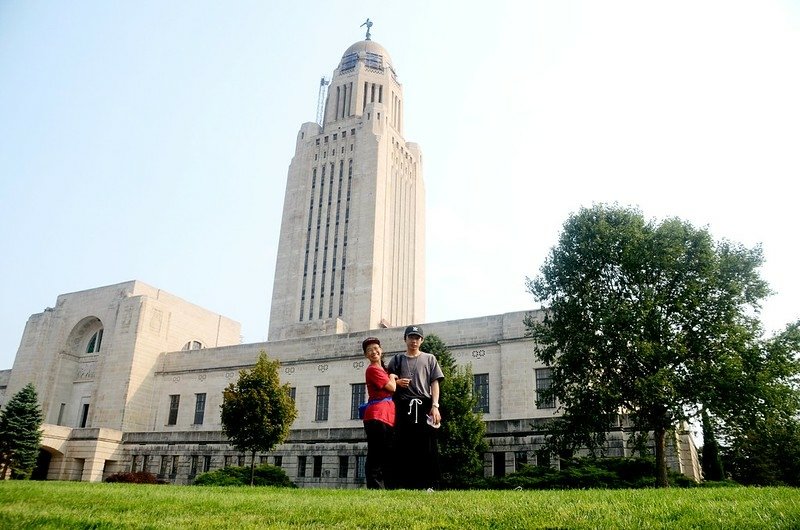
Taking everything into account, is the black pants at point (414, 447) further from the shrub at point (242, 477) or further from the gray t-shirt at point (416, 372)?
the shrub at point (242, 477)

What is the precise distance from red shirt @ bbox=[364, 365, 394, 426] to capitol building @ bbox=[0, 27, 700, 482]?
1590 centimetres

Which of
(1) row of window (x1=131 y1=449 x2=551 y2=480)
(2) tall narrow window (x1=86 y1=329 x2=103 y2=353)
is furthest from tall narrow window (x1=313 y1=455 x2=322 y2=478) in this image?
(2) tall narrow window (x1=86 y1=329 x2=103 y2=353)

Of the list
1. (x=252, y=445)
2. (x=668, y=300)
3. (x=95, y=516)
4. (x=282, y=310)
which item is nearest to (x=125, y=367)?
(x=282, y=310)

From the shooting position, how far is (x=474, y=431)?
73.7ft

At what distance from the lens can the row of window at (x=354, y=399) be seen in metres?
29.0

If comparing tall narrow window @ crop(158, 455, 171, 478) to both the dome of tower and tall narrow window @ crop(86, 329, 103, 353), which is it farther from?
the dome of tower

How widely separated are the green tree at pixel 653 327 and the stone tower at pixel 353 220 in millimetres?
28751

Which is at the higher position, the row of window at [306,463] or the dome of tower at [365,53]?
the dome of tower at [365,53]

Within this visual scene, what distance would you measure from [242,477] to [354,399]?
10568 millimetres

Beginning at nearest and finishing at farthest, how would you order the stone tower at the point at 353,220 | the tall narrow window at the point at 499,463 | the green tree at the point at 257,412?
1. the green tree at the point at 257,412
2. the tall narrow window at the point at 499,463
3. the stone tower at the point at 353,220

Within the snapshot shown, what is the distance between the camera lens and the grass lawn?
4750 mm

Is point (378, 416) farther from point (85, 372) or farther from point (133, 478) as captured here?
point (85, 372)

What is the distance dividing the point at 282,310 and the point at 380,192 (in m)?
14.6

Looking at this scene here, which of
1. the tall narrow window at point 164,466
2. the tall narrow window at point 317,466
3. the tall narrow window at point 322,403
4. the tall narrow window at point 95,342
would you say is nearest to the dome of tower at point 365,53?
the tall narrow window at point 95,342
